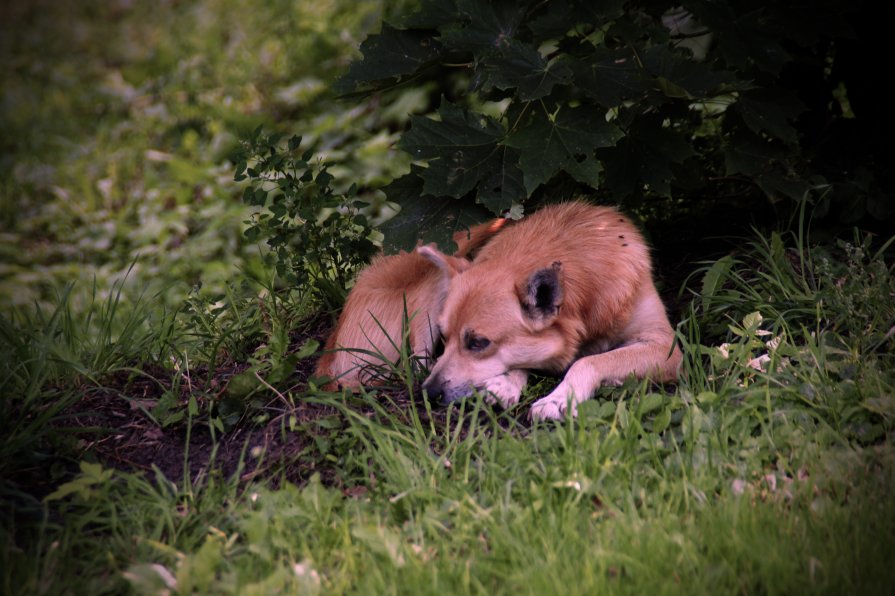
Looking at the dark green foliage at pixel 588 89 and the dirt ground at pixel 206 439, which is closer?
the dirt ground at pixel 206 439

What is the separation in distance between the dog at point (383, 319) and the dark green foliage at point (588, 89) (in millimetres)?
345

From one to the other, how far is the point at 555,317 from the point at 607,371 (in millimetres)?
330

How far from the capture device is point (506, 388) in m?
3.75

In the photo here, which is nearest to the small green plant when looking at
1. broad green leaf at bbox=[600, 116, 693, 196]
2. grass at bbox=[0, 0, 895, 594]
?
grass at bbox=[0, 0, 895, 594]

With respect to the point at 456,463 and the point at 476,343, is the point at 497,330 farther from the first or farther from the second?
the point at 456,463

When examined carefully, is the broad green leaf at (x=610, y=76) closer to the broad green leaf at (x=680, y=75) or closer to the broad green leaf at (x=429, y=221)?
the broad green leaf at (x=680, y=75)

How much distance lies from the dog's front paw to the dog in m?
0.74

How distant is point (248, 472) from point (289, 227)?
1782 millimetres

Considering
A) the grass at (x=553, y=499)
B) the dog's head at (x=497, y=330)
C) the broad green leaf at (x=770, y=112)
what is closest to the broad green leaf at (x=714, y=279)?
the grass at (x=553, y=499)

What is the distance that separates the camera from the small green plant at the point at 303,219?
4328 mm

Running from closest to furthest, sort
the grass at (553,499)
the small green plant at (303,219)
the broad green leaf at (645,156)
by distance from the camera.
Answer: the grass at (553,499), the broad green leaf at (645,156), the small green plant at (303,219)

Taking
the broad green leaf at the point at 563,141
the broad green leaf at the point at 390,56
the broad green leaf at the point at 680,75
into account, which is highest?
the broad green leaf at the point at 390,56

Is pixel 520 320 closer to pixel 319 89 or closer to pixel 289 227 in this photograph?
pixel 289 227

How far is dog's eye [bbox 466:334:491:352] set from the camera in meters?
3.74
